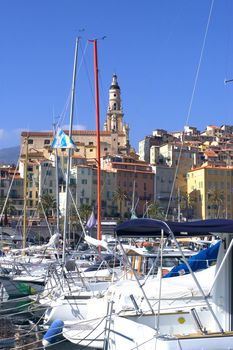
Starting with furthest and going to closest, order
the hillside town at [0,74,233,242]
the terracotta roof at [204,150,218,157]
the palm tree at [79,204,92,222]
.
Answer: the terracotta roof at [204,150,218,157], the hillside town at [0,74,233,242], the palm tree at [79,204,92,222]

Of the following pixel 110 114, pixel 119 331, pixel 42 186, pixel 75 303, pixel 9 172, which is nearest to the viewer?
pixel 119 331

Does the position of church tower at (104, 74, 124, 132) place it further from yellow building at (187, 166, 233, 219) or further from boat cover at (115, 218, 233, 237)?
boat cover at (115, 218, 233, 237)

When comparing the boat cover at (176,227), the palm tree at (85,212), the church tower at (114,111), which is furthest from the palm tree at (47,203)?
the boat cover at (176,227)

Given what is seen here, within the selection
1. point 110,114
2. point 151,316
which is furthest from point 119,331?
point 110,114

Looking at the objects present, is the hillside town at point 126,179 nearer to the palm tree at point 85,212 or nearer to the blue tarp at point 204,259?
the palm tree at point 85,212

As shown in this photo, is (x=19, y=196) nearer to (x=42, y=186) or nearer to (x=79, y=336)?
(x=42, y=186)

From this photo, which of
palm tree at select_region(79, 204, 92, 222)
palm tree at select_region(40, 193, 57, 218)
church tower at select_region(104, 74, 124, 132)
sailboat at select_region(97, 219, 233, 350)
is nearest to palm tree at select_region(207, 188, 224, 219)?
palm tree at select_region(79, 204, 92, 222)

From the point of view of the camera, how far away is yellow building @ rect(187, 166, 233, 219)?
117 m

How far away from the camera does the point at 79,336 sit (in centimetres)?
1302

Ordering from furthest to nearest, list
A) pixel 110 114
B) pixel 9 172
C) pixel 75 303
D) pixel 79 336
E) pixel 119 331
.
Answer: pixel 110 114, pixel 9 172, pixel 75 303, pixel 79 336, pixel 119 331

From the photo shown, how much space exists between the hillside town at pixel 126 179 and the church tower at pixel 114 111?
14.9 ft

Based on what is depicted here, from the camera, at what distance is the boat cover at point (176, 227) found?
34.3ft

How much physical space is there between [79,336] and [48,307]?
5703 mm

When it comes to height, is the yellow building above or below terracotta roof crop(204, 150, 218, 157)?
below
